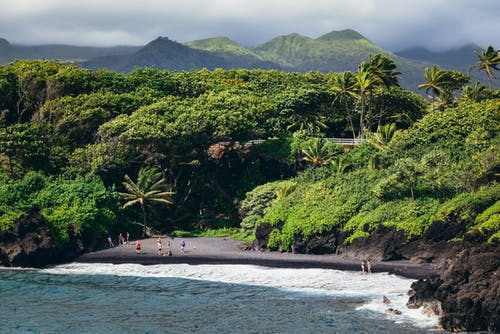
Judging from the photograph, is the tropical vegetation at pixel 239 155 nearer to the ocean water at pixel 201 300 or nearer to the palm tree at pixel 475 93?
the palm tree at pixel 475 93

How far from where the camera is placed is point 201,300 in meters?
53.9

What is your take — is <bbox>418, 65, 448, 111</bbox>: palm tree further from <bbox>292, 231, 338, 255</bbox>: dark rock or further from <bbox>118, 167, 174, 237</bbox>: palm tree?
<bbox>118, 167, 174, 237</bbox>: palm tree

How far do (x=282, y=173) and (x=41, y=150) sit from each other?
88.2ft

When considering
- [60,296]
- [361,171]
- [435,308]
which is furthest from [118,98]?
[435,308]

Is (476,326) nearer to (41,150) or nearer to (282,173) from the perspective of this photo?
(282,173)

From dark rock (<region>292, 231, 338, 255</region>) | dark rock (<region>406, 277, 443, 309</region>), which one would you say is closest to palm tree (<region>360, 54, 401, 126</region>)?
dark rock (<region>292, 231, 338, 255</region>)

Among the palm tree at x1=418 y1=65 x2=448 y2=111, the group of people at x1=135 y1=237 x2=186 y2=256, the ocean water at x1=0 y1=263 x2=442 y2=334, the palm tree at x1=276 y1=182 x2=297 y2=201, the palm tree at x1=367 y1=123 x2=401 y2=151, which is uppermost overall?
the palm tree at x1=418 y1=65 x2=448 y2=111

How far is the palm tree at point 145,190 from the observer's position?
7825 cm

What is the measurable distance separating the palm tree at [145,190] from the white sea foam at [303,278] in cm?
1116

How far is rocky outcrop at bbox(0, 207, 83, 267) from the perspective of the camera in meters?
68.3

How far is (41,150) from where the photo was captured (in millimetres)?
80500

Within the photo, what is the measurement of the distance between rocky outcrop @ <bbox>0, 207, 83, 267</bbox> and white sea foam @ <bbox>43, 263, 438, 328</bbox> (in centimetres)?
208

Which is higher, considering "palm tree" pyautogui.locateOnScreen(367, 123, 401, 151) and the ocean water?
"palm tree" pyautogui.locateOnScreen(367, 123, 401, 151)

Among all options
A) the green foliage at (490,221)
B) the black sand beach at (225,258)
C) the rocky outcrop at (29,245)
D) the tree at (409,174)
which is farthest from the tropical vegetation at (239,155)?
the black sand beach at (225,258)
